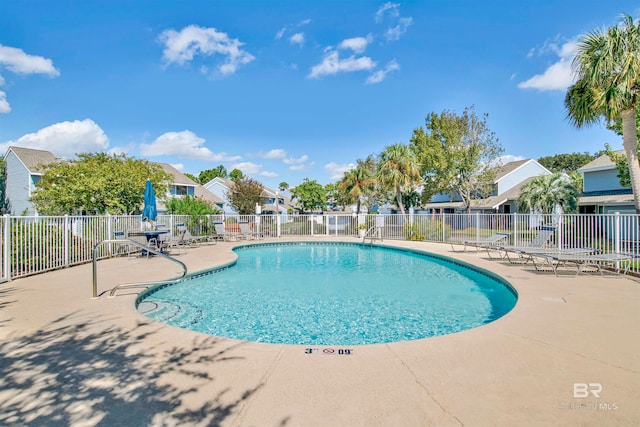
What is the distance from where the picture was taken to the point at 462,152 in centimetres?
2622

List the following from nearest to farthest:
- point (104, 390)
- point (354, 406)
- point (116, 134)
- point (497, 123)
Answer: point (354, 406)
point (104, 390)
point (116, 134)
point (497, 123)

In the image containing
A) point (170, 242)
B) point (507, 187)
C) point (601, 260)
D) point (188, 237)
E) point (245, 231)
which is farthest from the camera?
point (507, 187)

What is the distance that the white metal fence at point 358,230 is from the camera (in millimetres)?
7738

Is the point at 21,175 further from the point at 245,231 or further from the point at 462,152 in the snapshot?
the point at 462,152

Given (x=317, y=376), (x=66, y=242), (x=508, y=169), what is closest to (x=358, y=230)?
(x=66, y=242)

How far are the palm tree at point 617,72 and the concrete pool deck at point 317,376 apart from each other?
327 inches

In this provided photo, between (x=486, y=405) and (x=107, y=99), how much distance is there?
23578mm

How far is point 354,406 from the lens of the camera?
98.7 inches

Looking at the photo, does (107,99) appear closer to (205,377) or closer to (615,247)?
(205,377)

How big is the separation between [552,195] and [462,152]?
7.87 m

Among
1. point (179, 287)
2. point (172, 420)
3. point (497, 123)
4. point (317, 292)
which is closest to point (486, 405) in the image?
point (172, 420)

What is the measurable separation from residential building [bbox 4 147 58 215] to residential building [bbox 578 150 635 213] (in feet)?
131

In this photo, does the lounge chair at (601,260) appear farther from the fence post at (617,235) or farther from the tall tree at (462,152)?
the tall tree at (462,152)

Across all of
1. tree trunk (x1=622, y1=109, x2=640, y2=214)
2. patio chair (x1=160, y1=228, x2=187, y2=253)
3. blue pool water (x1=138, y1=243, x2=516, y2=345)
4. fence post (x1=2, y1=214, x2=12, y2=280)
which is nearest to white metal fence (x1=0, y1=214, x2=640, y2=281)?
fence post (x1=2, y1=214, x2=12, y2=280)
